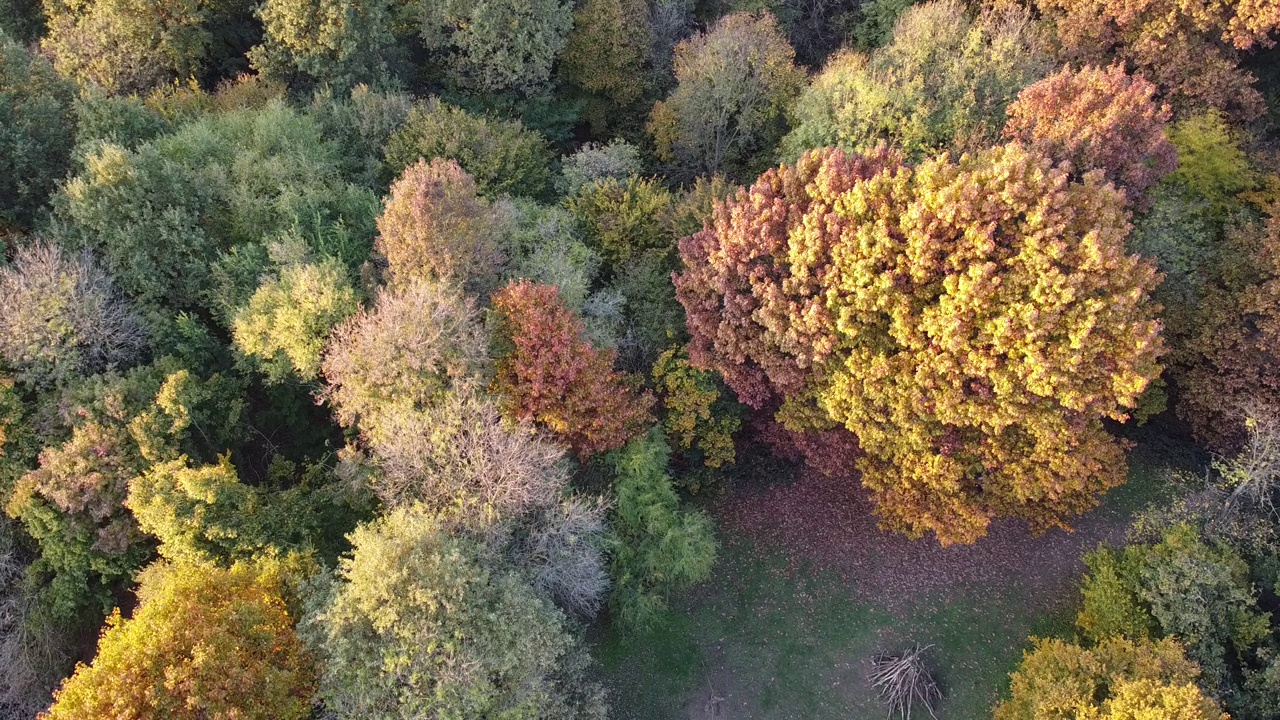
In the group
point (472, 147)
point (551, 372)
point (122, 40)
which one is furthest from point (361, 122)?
point (551, 372)

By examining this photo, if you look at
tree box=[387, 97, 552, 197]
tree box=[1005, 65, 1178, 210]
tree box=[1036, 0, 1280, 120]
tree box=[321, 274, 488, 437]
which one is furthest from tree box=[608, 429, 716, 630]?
tree box=[1036, 0, 1280, 120]

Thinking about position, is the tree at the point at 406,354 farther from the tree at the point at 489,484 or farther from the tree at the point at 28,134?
the tree at the point at 28,134

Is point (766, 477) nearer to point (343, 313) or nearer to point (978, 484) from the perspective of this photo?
point (978, 484)

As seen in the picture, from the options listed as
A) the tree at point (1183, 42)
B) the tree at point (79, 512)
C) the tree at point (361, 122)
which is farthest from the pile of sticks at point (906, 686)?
the tree at point (361, 122)

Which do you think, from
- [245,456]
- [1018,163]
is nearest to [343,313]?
[245,456]

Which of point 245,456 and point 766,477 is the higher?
point 245,456

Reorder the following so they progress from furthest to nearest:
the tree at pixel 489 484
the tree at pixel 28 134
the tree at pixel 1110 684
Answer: the tree at pixel 28 134 < the tree at pixel 489 484 < the tree at pixel 1110 684
